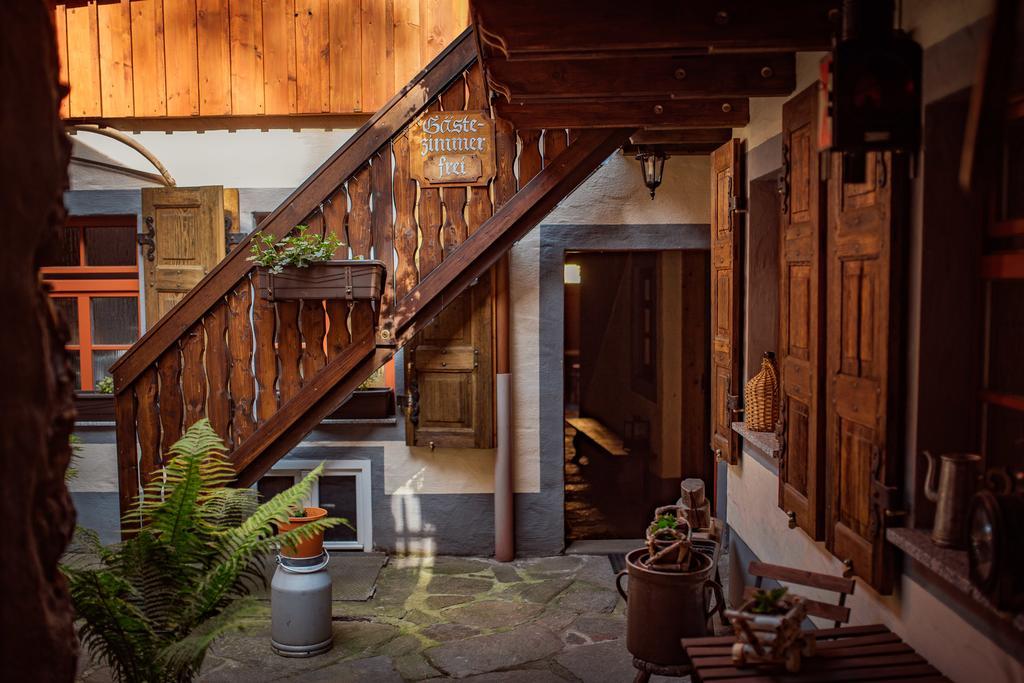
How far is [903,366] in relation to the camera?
11.1 feet

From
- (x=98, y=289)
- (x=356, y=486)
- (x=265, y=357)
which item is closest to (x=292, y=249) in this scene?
(x=265, y=357)

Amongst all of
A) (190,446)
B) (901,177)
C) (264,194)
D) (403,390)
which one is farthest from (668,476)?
(901,177)

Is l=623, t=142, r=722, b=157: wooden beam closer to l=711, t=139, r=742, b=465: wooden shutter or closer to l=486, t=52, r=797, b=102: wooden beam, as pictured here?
l=711, t=139, r=742, b=465: wooden shutter

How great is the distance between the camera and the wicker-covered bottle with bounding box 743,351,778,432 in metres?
5.38

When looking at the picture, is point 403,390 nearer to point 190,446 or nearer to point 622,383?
point 190,446

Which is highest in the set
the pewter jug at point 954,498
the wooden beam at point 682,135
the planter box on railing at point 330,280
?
the wooden beam at point 682,135

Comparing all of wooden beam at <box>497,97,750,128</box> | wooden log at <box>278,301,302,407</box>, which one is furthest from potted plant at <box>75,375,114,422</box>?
wooden beam at <box>497,97,750,128</box>

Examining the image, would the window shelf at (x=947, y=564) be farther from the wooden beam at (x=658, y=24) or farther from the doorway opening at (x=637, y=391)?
the doorway opening at (x=637, y=391)

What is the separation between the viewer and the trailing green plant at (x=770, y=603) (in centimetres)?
335

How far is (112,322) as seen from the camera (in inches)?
324

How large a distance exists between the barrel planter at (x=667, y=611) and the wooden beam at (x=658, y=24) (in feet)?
8.25

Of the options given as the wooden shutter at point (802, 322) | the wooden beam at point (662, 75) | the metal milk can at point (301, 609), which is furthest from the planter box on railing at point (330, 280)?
the wooden shutter at point (802, 322)

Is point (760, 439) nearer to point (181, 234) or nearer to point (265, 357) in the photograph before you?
point (265, 357)

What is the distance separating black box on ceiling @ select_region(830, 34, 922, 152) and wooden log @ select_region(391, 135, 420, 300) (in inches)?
142
